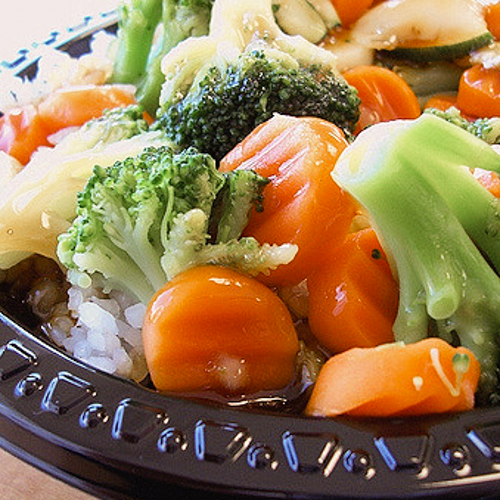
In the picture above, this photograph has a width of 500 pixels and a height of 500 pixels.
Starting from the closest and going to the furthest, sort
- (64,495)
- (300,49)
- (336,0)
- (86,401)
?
(86,401), (64,495), (300,49), (336,0)

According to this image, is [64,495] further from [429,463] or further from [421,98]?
[421,98]

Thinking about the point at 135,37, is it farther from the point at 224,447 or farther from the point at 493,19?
the point at 224,447

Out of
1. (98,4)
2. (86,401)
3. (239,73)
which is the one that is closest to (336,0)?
(239,73)

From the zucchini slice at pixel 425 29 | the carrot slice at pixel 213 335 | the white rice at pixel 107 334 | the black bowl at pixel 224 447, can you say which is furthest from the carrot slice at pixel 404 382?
the zucchini slice at pixel 425 29

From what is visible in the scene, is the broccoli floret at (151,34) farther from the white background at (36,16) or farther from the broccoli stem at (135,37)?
the white background at (36,16)

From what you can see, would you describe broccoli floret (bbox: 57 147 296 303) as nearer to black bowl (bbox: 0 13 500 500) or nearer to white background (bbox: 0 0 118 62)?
black bowl (bbox: 0 13 500 500)
